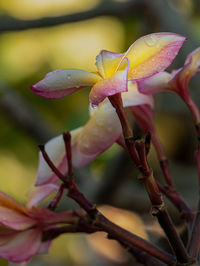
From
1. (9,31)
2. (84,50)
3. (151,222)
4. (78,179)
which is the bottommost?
(151,222)

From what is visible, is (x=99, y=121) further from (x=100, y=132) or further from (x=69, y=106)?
(x=69, y=106)

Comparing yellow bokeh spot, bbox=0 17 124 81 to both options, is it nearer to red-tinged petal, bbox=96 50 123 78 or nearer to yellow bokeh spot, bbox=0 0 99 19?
yellow bokeh spot, bbox=0 0 99 19

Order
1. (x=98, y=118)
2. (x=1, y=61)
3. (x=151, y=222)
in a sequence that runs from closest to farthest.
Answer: (x=98, y=118) → (x=151, y=222) → (x=1, y=61)

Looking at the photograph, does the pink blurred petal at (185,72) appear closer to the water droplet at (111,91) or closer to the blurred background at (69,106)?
the water droplet at (111,91)

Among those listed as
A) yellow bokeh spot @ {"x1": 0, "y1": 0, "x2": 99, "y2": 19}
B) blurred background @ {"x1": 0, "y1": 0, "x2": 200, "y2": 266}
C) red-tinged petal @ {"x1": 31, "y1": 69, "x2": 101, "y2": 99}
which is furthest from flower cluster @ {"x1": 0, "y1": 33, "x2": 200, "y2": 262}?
yellow bokeh spot @ {"x1": 0, "y1": 0, "x2": 99, "y2": 19}

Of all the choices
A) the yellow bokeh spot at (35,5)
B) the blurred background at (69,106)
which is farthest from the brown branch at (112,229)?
the yellow bokeh spot at (35,5)

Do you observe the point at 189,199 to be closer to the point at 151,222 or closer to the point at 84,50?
the point at 151,222

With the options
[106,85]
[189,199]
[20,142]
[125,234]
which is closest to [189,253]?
[125,234]
